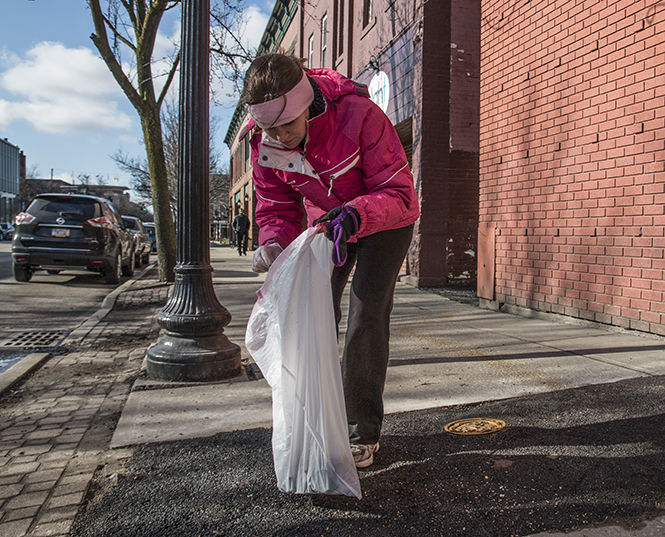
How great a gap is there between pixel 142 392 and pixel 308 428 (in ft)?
6.90

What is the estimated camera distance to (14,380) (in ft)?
13.6

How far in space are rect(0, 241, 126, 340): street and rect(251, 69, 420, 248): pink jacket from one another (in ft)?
16.6

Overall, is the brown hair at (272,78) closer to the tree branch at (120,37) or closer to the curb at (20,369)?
the curb at (20,369)

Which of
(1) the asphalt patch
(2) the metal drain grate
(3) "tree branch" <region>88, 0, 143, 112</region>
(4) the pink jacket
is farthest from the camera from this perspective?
(3) "tree branch" <region>88, 0, 143, 112</region>

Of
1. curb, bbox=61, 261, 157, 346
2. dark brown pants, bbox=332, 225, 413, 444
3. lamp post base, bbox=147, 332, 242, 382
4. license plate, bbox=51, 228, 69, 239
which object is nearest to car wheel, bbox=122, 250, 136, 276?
license plate, bbox=51, 228, 69, 239

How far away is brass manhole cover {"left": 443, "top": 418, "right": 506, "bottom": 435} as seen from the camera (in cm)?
287

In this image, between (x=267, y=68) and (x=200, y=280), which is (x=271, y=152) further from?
(x=200, y=280)

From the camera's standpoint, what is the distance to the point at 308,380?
208cm

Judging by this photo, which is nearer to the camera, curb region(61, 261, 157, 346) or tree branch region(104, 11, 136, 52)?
curb region(61, 261, 157, 346)

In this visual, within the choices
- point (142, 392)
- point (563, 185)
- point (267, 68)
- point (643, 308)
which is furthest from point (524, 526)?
point (563, 185)

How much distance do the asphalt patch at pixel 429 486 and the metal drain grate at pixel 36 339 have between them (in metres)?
3.54

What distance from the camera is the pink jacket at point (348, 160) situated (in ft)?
7.38

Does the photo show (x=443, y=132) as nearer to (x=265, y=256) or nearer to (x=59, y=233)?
(x=59, y=233)

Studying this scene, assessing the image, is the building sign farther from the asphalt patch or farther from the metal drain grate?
the asphalt patch
